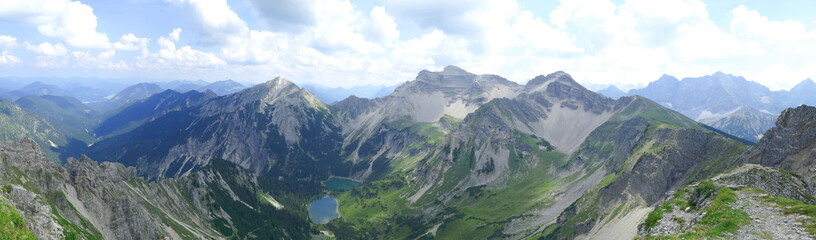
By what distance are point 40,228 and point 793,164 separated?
193772 mm

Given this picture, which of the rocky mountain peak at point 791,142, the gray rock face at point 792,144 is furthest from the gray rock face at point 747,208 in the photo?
the rocky mountain peak at point 791,142

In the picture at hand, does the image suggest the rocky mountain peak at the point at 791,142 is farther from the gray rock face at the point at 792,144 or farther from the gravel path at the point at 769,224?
the gravel path at the point at 769,224

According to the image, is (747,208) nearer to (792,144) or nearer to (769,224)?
(769,224)

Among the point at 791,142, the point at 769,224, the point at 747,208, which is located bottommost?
the point at 769,224

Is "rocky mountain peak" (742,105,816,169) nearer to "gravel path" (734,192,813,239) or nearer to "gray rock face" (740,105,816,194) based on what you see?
"gray rock face" (740,105,816,194)

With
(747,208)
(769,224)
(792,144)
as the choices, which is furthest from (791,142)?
(769,224)

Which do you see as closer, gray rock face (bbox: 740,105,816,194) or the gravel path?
the gravel path

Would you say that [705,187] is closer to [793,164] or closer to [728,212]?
[728,212]

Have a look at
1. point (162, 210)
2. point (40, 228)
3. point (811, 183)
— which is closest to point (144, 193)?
point (162, 210)

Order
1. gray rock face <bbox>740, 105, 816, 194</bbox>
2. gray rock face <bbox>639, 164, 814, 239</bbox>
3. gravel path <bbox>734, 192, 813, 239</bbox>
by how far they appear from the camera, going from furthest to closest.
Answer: gray rock face <bbox>740, 105, 816, 194</bbox> < gray rock face <bbox>639, 164, 814, 239</bbox> < gravel path <bbox>734, 192, 813, 239</bbox>

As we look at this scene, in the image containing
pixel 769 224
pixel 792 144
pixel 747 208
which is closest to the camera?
pixel 769 224

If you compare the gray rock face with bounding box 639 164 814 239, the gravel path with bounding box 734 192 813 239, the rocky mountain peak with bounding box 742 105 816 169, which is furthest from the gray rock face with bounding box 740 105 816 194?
the gravel path with bounding box 734 192 813 239

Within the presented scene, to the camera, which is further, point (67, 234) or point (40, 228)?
point (67, 234)

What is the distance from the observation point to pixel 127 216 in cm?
14912
